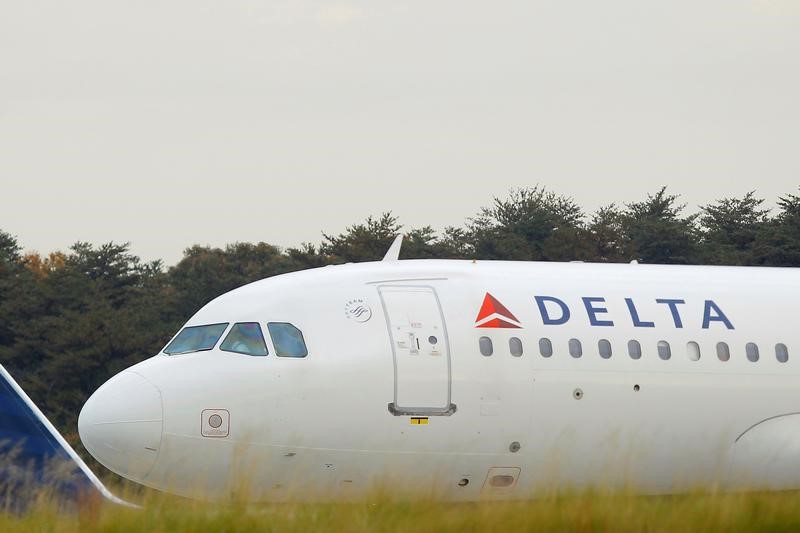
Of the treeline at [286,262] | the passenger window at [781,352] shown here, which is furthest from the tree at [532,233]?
the passenger window at [781,352]

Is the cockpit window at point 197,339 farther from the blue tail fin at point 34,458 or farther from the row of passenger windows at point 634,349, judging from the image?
the blue tail fin at point 34,458

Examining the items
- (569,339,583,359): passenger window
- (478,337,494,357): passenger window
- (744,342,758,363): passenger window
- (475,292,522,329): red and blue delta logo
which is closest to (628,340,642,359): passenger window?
(569,339,583,359): passenger window

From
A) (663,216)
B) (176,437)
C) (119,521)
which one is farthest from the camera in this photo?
(663,216)

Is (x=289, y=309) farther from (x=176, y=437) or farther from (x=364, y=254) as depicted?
(x=364, y=254)

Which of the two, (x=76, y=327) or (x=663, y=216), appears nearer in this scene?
(x=76, y=327)

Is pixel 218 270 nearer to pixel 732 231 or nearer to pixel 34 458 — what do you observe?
pixel 732 231

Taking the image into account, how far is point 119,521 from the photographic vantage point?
12.9 metres

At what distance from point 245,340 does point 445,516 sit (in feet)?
24.7

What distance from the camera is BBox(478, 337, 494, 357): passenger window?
2056cm

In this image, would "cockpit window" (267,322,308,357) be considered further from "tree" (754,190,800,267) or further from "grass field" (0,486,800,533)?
"tree" (754,190,800,267)

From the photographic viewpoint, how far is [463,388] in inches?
797

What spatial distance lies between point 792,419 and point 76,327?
67.0 metres

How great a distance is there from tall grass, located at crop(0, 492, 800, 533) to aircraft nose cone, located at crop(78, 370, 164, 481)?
199 inches

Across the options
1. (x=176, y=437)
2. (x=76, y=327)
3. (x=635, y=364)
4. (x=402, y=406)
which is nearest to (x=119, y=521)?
(x=176, y=437)
